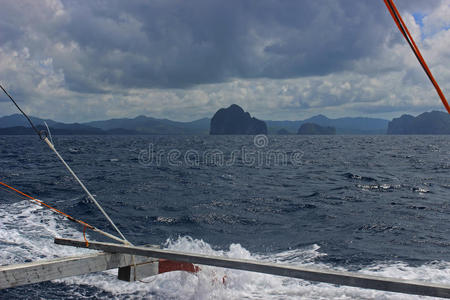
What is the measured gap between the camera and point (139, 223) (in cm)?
1273

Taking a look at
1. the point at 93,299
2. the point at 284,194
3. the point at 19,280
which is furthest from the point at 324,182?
the point at 19,280

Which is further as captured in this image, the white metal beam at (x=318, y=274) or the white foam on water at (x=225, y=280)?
the white foam on water at (x=225, y=280)

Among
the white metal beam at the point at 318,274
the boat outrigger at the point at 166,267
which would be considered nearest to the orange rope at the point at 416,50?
the boat outrigger at the point at 166,267

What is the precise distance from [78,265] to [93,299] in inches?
70.5

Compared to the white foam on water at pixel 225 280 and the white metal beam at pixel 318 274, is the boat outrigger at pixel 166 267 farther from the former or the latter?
the white foam on water at pixel 225 280

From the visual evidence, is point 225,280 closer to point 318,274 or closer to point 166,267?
point 166,267

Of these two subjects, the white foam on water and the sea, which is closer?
the white foam on water

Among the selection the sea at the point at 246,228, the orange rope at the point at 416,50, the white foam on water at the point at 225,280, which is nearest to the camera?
the orange rope at the point at 416,50

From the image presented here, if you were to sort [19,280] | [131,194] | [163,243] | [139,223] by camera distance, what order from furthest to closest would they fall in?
[131,194], [139,223], [163,243], [19,280]

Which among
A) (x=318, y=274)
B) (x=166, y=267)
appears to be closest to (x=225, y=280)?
(x=166, y=267)

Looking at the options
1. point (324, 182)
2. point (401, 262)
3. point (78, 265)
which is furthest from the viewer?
point (324, 182)

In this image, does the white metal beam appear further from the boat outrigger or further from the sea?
the sea

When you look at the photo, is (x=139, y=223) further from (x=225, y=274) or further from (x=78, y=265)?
(x=78, y=265)

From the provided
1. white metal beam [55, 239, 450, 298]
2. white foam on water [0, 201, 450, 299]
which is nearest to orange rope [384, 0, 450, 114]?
white metal beam [55, 239, 450, 298]
